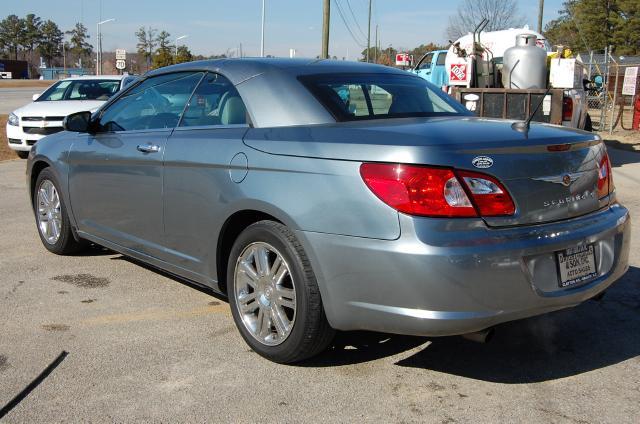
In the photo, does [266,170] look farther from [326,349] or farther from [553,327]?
[553,327]

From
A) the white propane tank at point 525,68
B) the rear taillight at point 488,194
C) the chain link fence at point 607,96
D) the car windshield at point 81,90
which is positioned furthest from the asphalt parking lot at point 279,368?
the chain link fence at point 607,96

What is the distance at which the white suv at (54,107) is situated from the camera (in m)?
12.2

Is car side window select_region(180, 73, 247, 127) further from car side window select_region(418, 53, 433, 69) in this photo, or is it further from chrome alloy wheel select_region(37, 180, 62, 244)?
car side window select_region(418, 53, 433, 69)

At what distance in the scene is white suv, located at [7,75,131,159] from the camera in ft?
40.1

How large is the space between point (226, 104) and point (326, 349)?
1570mm

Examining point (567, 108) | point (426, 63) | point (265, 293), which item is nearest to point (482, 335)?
point (265, 293)

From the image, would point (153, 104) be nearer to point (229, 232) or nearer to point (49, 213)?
point (229, 232)

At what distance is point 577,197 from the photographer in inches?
134

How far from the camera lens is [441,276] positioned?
2969mm

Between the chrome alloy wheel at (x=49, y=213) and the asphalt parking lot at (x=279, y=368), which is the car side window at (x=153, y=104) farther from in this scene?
the asphalt parking lot at (x=279, y=368)

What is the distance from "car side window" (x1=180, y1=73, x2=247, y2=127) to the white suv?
8129mm

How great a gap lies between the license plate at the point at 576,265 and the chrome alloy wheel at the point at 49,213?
13.5 ft

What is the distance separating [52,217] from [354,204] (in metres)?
3.67

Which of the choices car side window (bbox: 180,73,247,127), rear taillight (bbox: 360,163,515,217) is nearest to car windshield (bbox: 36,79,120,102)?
car side window (bbox: 180,73,247,127)
